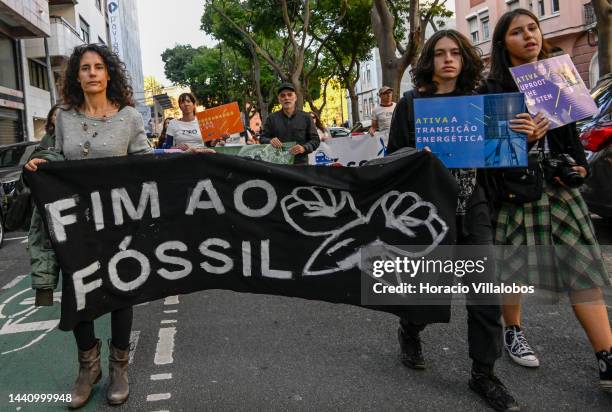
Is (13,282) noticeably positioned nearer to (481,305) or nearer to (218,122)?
(218,122)

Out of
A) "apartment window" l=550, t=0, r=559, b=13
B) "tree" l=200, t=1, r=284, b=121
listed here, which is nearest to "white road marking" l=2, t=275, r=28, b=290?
"tree" l=200, t=1, r=284, b=121

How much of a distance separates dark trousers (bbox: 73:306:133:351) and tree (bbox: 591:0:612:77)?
10.5 meters

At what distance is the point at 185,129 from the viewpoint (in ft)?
25.5

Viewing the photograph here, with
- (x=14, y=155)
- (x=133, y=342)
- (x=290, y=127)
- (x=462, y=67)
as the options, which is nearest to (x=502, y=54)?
(x=462, y=67)

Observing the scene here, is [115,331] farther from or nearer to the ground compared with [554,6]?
nearer to the ground

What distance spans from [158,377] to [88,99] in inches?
64.2

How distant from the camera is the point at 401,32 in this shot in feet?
91.1

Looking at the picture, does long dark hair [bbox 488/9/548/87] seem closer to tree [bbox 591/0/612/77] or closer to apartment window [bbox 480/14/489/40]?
tree [bbox 591/0/612/77]

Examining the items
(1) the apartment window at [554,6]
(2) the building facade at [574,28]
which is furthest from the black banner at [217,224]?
(1) the apartment window at [554,6]

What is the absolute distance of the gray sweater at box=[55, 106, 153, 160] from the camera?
10.6 ft

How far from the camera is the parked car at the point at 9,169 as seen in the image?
338 inches

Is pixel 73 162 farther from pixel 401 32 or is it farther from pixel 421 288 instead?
pixel 401 32
